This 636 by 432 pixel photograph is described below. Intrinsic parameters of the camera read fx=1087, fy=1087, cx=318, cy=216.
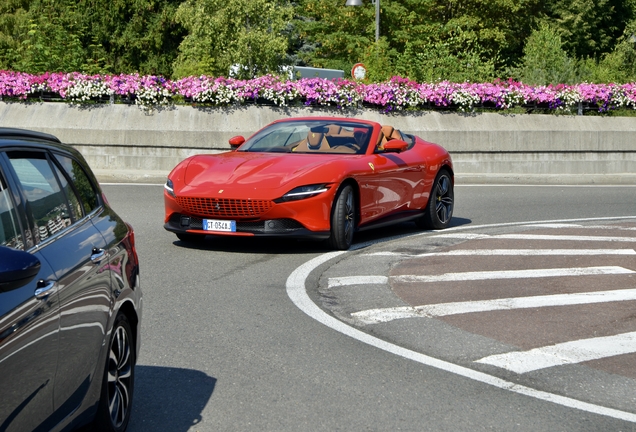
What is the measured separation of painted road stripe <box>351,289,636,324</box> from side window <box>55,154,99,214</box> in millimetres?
3200

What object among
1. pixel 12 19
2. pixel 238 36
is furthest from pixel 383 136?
pixel 12 19

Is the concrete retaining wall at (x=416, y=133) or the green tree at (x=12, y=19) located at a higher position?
the green tree at (x=12, y=19)

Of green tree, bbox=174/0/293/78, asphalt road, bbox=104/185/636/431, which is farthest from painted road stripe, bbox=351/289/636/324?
green tree, bbox=174/0/293/78

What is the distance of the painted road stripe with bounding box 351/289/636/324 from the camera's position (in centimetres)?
829

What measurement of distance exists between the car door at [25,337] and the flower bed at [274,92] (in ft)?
58.3

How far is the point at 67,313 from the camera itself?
13.9ft

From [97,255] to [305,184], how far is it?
21.2 feet

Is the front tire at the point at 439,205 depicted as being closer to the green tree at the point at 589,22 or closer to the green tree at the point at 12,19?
the green tree at the point at 589,22

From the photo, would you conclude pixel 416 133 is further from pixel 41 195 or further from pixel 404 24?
pixel 404 24

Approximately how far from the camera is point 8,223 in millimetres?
3953

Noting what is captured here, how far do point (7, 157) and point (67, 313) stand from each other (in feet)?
2.12

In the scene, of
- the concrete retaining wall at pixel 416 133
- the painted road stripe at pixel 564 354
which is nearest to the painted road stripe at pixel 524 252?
the painted road stripe at pixel 564 354

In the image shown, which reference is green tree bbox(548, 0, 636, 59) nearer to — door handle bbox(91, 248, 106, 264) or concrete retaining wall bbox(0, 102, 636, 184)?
concrete retaining wall bbox(0, 102, 636, 184)

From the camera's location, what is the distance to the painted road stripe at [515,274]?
10.0 meters
